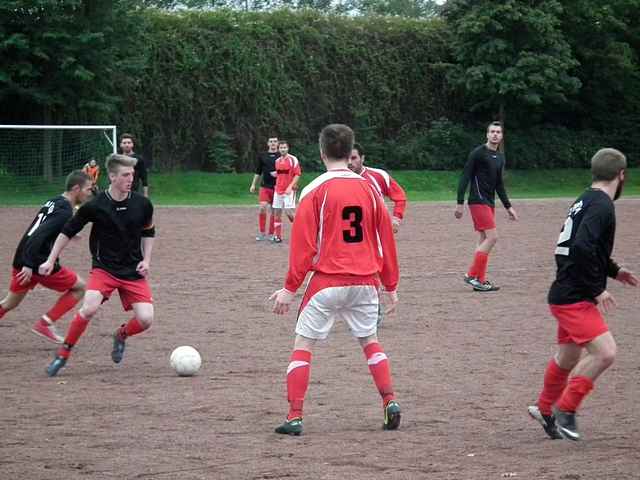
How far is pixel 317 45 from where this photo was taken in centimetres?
4222

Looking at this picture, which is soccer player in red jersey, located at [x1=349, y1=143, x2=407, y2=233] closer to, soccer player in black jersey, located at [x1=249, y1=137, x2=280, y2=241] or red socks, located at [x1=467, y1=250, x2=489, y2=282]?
red socks, located at [x1=467, y1=250, x2=489, y2=282]

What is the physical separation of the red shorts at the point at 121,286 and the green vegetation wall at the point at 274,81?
30.8m

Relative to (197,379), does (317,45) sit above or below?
above

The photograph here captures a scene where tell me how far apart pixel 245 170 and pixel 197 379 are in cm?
3242

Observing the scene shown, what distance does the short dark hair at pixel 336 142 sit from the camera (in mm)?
6352

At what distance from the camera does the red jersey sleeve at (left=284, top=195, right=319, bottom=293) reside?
620 cm

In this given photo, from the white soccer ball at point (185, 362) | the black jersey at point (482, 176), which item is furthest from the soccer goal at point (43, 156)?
the white soccer ball at point (185, 362)

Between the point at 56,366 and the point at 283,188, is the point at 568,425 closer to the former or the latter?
the point at 56,366

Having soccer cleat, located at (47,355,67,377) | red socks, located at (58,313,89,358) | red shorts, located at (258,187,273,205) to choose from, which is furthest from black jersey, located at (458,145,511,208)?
red shorts, located at (258,187,273,205)

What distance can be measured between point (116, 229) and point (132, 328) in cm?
87

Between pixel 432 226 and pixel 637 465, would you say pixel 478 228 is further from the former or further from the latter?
pixel 432 226

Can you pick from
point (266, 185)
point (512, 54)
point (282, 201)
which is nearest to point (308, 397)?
point (282, 201)

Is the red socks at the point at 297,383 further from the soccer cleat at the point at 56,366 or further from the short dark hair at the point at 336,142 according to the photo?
the soccer cleat at the point at 56,366

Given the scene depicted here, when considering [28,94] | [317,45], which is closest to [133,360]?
[28,94]
